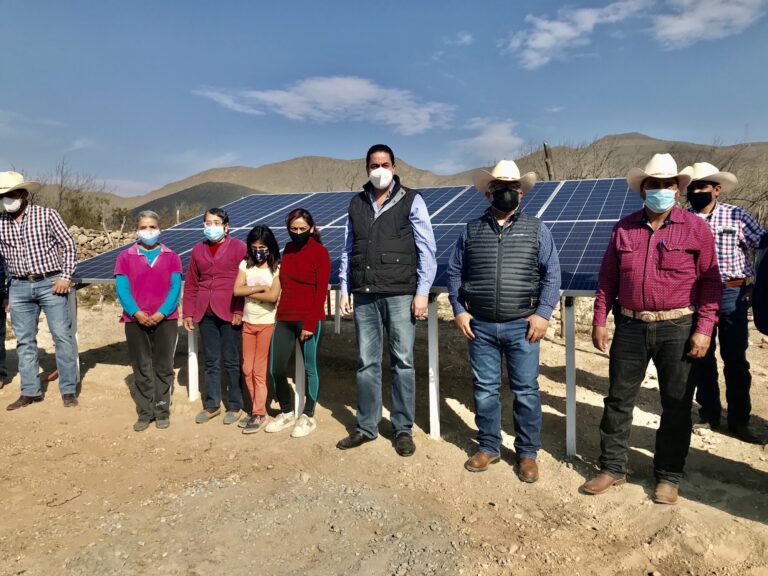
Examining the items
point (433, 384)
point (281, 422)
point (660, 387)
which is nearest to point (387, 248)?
point (433, 384)

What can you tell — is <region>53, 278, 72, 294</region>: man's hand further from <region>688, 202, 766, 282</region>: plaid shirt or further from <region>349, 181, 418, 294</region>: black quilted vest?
<region>688, 202, 766, 282</region>: plaid shirt

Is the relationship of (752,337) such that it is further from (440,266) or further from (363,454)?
(363,454)

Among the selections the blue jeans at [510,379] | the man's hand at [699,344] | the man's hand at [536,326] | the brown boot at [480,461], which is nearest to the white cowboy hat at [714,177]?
the man's hand at [699,344]

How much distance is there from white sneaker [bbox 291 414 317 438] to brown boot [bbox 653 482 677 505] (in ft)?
9.87

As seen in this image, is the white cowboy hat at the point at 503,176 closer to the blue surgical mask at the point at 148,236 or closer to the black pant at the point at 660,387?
the black pant at the point at 660,387

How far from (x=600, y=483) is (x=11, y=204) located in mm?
6056

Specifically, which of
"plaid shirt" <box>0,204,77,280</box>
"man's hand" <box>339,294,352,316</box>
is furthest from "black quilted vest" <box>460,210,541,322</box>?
"plaid shirt" <box>0,204,77,280</box>

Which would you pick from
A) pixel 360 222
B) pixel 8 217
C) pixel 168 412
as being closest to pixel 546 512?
pixel 360 222

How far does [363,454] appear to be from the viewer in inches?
189

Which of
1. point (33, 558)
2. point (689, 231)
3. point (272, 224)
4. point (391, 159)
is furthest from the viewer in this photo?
point (272, 224)

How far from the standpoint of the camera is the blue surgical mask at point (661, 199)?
3.68 meters

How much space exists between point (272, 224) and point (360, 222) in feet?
10.6

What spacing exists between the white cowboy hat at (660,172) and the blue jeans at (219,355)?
381cm

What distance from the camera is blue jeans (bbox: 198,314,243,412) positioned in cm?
542
